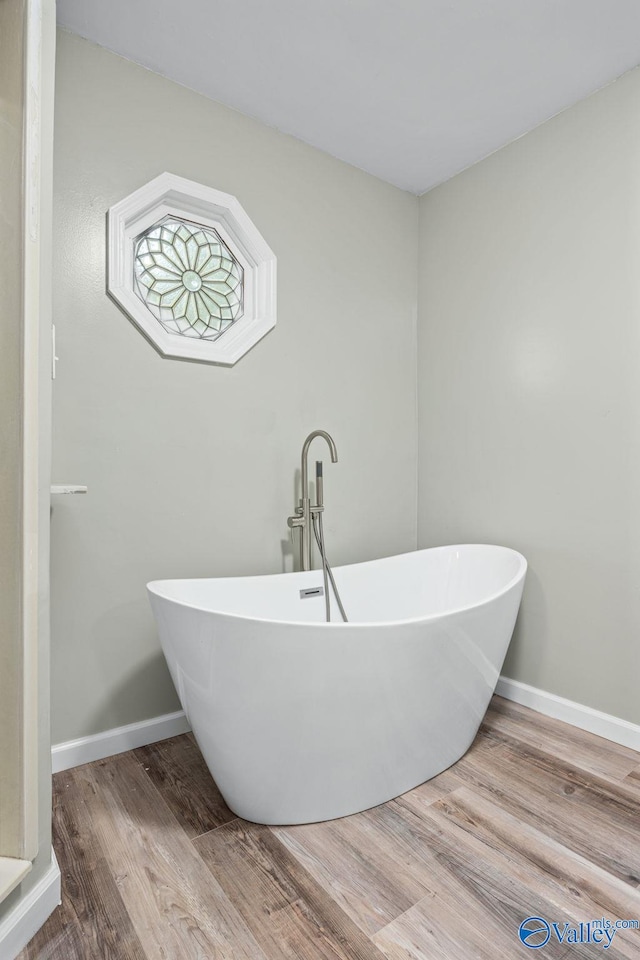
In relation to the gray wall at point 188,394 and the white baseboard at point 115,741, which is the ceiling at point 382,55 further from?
the white baseboard at point 115,741

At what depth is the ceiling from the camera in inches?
67.9

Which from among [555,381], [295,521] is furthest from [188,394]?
[555,381]

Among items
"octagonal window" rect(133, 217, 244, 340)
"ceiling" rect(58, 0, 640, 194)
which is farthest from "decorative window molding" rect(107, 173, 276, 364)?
"ceiling" rect(58, 0, 640, 194)

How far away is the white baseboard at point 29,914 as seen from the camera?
3.52ft

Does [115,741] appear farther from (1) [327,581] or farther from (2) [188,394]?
(2) [188,394]

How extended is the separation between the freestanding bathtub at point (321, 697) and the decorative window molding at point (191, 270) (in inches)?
40.8

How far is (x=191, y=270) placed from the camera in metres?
2.14

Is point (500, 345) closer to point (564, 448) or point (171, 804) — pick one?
point (564, 448)

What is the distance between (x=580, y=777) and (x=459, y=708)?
508 millimetres

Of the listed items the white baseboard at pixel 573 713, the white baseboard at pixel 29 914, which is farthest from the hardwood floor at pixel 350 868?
the white baseboard at pixel 573 713

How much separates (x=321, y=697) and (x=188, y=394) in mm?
1270

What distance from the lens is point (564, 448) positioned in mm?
2203

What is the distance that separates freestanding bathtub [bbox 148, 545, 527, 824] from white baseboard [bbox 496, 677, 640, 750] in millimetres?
654

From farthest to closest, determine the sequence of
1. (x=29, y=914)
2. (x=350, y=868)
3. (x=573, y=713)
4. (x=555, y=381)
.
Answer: (x=555, y=381) < (x=573, y=713) < (x=350, y=868) < (x=29, y=914)
